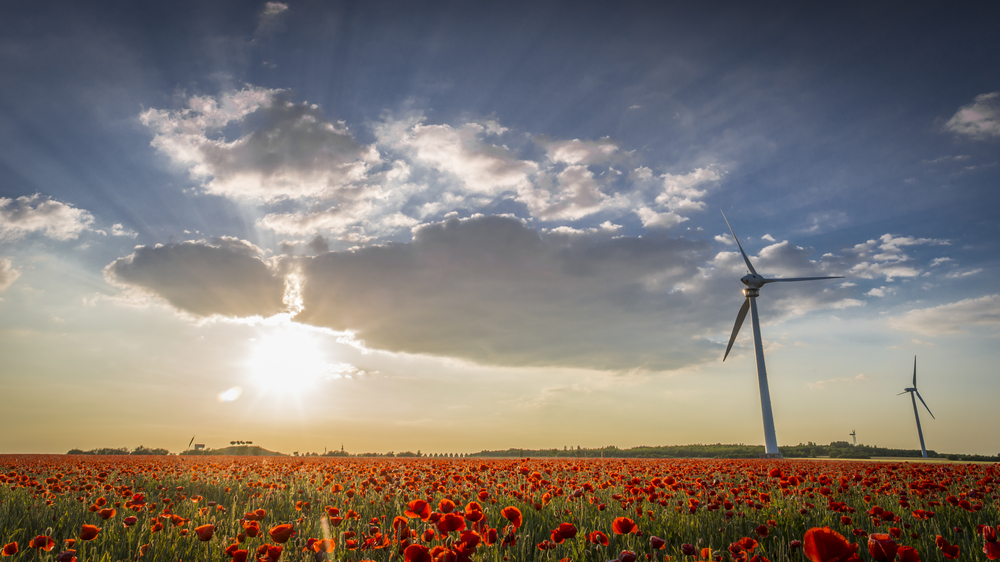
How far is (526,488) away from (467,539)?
7997 mm

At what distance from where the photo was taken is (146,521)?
6.98m

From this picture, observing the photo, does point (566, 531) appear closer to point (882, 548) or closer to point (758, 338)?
point (882, 548)

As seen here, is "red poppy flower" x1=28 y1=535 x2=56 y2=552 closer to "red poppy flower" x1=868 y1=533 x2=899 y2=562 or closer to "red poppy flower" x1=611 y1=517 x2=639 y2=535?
"red poppy flower" x1=611 y1=517 x2=639 y2=535

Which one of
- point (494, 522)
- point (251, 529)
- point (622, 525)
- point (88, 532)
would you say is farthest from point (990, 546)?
point (88, 532)

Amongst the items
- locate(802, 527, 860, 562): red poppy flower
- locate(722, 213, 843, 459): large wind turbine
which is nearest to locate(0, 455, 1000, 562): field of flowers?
locate(802, 527, 860, 562): red poppy flower

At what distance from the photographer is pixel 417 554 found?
3100 mm

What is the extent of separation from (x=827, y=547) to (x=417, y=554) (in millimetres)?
2329

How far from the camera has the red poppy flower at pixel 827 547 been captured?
2365mm

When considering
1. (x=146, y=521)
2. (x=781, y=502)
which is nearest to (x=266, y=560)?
(x=146, y=521)

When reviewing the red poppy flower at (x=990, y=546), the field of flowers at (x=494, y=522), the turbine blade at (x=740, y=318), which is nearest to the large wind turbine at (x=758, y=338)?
the turbine blade at (x=740, y=318)

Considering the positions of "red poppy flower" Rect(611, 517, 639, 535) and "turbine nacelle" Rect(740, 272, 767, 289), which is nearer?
"red poppy flower" Rect(611, 517, 639, 535)

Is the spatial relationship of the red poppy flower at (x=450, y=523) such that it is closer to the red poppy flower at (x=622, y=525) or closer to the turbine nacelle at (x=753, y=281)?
the red poppy flower at (x=622, y=525)

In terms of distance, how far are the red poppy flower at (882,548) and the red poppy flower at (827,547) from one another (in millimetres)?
455

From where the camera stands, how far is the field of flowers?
419 cm
